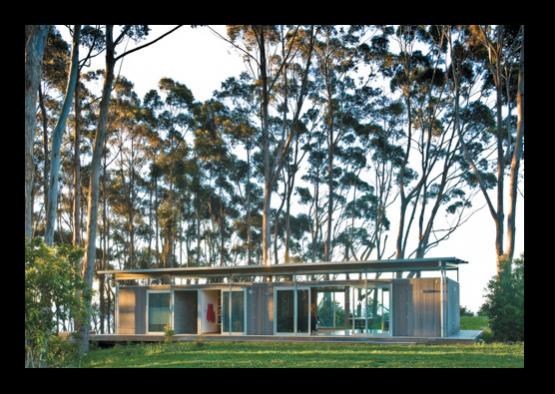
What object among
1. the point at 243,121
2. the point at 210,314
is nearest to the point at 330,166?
the point at 243,121

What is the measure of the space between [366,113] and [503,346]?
1782 cm

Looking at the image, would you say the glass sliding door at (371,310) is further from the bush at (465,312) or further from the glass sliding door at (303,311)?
the bush at (465,312)

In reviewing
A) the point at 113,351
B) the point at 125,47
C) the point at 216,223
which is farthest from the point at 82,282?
the point at 216,223

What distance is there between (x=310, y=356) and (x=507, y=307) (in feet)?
21.3

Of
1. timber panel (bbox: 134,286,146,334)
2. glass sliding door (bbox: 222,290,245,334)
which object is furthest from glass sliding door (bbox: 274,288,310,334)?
timber panel (bbox: 134,286,146,334)

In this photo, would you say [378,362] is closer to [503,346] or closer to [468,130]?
[503,346]

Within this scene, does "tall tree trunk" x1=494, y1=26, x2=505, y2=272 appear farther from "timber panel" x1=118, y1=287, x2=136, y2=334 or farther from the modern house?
"timber panel" x1=118, y1=287, x2=136, y2=334

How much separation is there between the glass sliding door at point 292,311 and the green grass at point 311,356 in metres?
1.72

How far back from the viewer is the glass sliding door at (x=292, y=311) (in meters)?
20.2

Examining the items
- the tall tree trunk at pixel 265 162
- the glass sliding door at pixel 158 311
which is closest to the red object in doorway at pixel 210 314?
the glass sliding door at pixel 158 311

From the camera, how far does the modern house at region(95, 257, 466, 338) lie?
1852 cm

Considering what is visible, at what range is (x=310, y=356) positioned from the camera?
47.5ft

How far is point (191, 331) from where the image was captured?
22672 mm

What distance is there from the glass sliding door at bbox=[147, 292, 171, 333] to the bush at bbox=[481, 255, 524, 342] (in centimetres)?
942
